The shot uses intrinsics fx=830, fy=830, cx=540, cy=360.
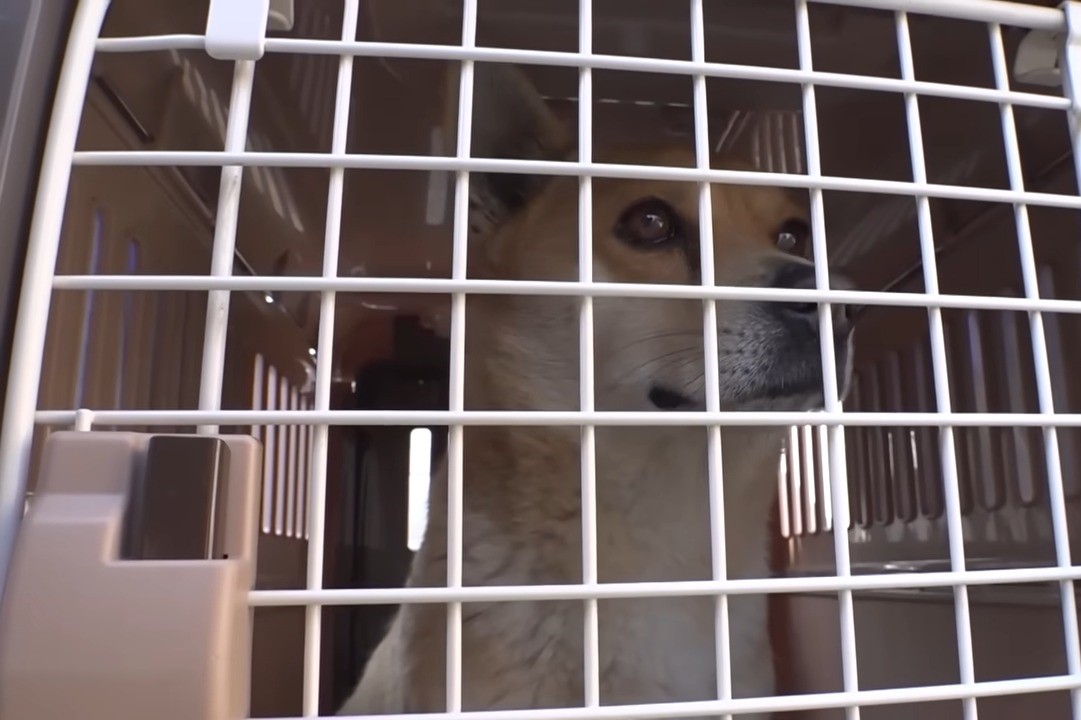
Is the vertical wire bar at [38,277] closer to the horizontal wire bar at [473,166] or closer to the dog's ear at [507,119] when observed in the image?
the horizontal wire bar at [473,166]

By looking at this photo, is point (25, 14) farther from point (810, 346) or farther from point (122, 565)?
point (810, 346)

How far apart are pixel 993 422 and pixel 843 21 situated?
490 millimetres

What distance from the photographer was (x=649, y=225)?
1109 millimetres

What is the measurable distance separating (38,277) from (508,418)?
0.97 ft

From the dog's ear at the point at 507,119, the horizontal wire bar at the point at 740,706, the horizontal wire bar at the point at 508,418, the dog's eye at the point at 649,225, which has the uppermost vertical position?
the dog's ear at the point at 507,119

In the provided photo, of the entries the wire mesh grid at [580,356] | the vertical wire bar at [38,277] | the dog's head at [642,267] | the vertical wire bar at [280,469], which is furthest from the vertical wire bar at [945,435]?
the vertical wire bar at [280,469]

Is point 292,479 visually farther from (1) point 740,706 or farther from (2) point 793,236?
(1) point 740,706

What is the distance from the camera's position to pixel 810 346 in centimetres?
94

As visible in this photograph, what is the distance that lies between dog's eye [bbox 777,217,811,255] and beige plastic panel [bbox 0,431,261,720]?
0.97 m

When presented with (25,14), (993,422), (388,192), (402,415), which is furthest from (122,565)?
(388,192)

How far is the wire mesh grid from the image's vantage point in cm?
48

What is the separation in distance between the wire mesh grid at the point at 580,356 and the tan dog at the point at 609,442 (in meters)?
Result: 0.36

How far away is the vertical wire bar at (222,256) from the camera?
49cm

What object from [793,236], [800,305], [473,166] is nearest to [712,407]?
[473,166]
